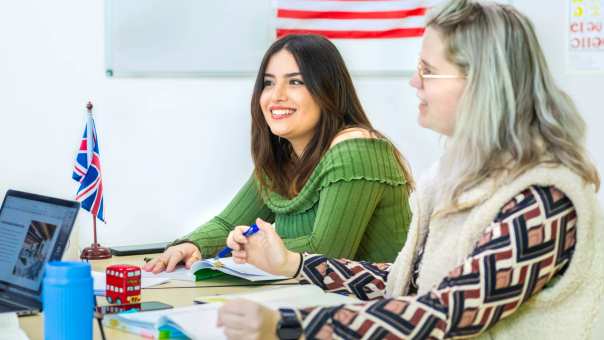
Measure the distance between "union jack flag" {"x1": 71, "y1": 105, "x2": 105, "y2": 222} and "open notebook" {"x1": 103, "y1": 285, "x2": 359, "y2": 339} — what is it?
0.88m

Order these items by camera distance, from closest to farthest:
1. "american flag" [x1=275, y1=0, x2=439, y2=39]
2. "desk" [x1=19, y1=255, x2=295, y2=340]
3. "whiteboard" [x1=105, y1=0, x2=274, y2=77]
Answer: "desk" [x1=19, y1=255, x2=295, y2=340], "whiteboard" [x1=105, y1=0, x2=274, y2=77], "american flag" [x1=275, y1=0, x2=439, y2=39]

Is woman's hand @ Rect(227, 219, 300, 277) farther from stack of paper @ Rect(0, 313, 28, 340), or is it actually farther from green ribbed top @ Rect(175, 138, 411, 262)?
stack of paper @ Rect(0, 313, 28, 340)

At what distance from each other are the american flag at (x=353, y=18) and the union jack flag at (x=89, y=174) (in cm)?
97

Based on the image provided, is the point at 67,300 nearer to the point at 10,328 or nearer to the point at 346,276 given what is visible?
the point at 10,328

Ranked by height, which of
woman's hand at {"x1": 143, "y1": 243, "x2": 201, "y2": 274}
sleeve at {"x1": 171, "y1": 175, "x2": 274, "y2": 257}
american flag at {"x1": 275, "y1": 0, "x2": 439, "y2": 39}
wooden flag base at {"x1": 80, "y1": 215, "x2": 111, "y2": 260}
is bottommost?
wooden flag base at {"x1": 80, "y1": 215, "x2": 111, "y2": 260}

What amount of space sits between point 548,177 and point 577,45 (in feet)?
8.20

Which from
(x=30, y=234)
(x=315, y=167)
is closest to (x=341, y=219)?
(x=315, y=167)

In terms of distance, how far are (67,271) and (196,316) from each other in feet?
Answer: 1.03

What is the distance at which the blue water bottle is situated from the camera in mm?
1297

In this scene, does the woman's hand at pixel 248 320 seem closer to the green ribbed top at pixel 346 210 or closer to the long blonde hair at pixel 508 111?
the long blonde hair at pixel 508 111

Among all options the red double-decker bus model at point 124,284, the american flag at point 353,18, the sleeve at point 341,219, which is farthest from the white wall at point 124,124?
the red double-decker bus model at point 124,284

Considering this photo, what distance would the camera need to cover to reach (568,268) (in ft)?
4.33

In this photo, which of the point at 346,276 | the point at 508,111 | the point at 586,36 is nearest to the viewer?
the point at 508,111

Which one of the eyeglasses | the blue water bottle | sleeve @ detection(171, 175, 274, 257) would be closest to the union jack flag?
sleeve @ detection(171, 175, 274, 257)
